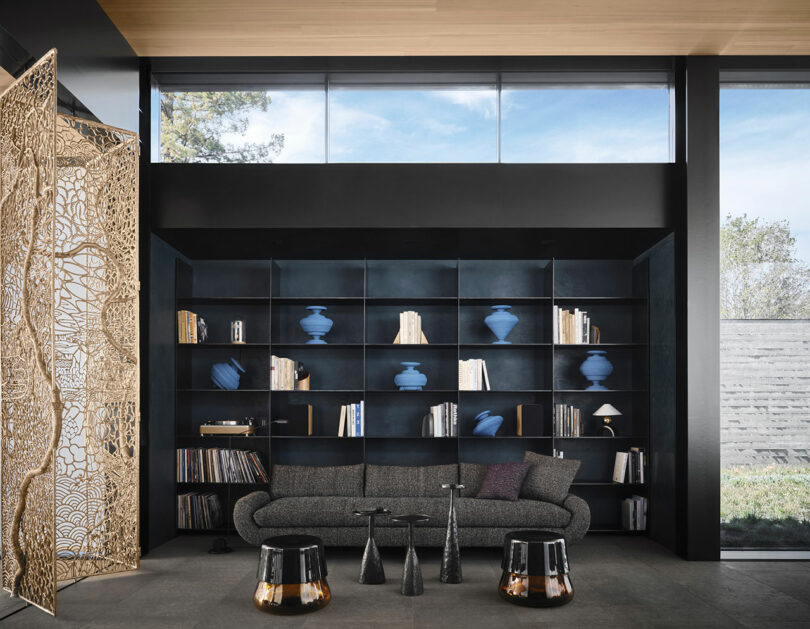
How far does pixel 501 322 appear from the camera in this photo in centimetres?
709

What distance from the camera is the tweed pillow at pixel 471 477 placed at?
255 inches

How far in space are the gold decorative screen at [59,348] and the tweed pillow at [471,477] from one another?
2.77 meters

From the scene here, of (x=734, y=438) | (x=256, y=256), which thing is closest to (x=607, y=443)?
(x=734, y=438)

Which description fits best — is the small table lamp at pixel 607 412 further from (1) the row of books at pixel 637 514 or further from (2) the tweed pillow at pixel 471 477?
(2) the tweed pillow at pixel 471 477

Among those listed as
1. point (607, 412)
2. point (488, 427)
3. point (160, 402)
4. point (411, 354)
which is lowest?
point (488, 427)

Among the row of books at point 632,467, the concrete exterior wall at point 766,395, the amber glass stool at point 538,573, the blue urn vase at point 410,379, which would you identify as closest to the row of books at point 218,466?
the blue urn vase at point 410,379

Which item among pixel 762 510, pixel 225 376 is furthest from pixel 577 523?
pixel 225 376

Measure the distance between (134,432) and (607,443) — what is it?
14.8 ft

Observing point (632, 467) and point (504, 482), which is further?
point (632, 467)

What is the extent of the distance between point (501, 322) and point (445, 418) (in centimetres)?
108

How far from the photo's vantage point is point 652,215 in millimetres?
6164

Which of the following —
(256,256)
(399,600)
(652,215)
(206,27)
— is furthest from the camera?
(256,256)

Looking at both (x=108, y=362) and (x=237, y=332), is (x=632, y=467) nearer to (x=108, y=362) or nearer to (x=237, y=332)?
(x=237, y=332)

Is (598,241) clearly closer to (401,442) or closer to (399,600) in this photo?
(401,442)
